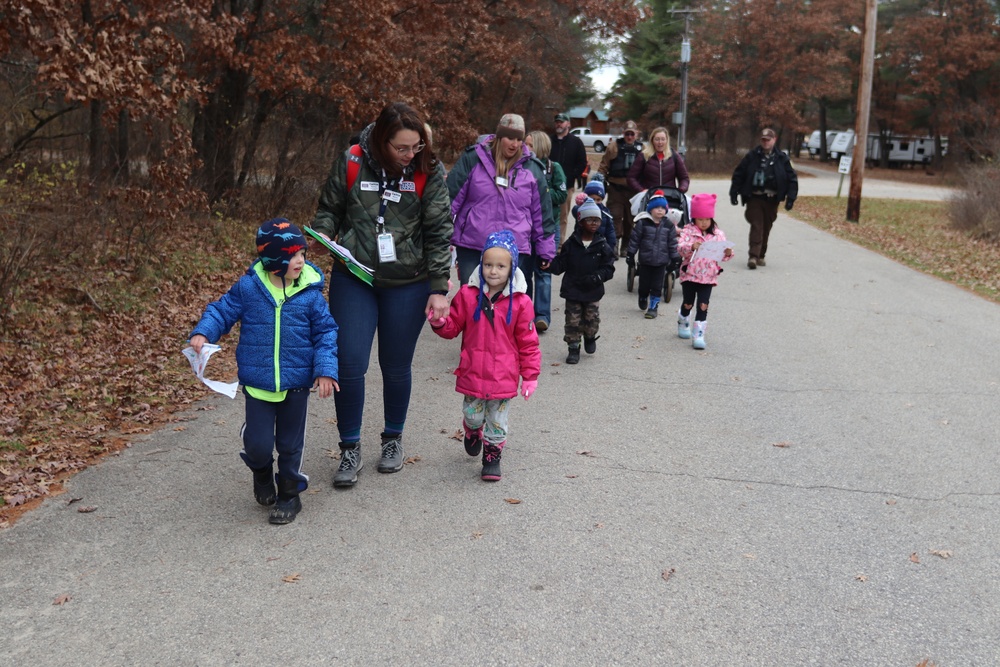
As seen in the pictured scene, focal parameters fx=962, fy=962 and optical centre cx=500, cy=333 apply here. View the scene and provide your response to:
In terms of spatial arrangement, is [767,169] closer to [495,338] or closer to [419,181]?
[495,338]

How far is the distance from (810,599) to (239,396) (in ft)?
15.2

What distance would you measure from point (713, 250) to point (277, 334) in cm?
557

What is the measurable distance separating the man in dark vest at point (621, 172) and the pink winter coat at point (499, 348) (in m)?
8.70

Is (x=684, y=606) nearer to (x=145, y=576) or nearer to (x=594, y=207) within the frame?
(x=145, y=576)

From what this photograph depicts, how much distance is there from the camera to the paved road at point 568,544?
3.62 m

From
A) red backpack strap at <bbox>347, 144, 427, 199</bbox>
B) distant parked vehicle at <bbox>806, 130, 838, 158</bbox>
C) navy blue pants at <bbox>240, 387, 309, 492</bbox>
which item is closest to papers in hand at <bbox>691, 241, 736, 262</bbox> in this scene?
red backpack strap at <bbox>347, 144, 427, 199</bbox>

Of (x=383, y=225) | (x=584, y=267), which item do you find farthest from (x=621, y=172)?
(x=383, y=225)

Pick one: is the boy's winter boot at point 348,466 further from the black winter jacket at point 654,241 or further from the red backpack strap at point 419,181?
the black winter jacket at point 654,241

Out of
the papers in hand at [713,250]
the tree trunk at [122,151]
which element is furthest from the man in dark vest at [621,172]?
the tree trunk at [122,151]

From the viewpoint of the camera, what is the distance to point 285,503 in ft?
15.5

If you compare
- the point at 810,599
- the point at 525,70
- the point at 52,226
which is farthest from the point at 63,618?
the point at 525,70

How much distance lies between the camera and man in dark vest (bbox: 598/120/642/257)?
1401cm

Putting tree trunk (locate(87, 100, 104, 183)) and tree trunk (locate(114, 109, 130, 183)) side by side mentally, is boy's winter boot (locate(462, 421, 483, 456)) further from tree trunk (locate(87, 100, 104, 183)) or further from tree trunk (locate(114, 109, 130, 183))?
tree trunk (locate(87, 100, 104, 183))

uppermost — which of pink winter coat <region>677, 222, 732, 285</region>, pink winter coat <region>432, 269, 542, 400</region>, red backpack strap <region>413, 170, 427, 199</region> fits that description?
red backpack strap <region>413, 170, 427, 199</region>
